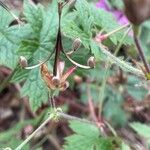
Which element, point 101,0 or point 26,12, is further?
point 101,0

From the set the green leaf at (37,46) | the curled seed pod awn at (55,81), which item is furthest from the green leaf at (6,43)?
the curled seed pod awn at (55,81)

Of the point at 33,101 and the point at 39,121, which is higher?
the point at 33,101

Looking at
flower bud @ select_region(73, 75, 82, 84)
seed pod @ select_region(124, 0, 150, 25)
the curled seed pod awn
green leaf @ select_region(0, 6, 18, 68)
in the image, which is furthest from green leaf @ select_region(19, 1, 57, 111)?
flower bud @ select_region(73, 75, 82, 84)

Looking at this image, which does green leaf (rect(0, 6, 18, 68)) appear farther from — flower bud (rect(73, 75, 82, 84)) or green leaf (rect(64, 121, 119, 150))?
flower bud (rect(73, 75, 82, 84))

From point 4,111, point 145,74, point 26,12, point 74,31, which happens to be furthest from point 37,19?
point 4,111

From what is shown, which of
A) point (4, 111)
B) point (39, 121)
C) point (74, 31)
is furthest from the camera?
point (4, 111)

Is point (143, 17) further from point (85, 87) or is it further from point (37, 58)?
point (85, 87)

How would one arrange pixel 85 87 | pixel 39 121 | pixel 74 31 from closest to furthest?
pixel 74 31
pixel 39 121
pixel 85 87

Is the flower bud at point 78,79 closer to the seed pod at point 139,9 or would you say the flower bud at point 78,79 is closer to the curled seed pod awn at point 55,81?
the curled seed pod awn at point 55,81

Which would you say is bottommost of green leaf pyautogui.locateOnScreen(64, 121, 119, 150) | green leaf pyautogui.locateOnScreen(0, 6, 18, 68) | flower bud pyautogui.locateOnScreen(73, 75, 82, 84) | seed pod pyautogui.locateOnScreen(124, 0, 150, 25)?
flower bud pyautogui.locateOnScreen(73, 75, 82, 84)

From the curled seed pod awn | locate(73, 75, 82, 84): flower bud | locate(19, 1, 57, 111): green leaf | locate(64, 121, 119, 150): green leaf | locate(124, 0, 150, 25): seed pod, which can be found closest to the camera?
locate(124, 0, 150, 25): seed pod
